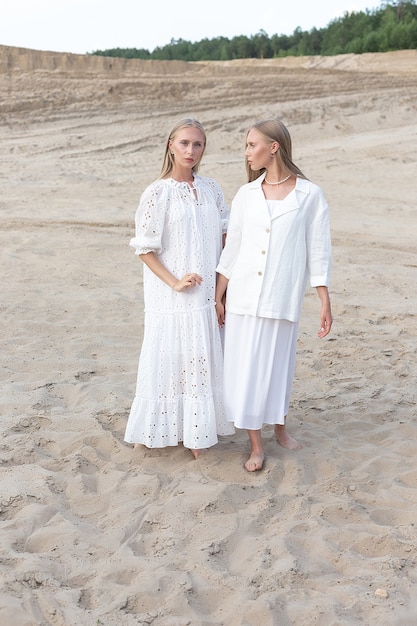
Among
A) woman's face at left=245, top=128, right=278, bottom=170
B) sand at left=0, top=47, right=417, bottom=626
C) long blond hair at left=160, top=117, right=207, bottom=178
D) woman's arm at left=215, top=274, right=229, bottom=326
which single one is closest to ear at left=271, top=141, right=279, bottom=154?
woman's face at left=245, top=128, right=278, bottom=170

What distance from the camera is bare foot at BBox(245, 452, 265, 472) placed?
3.86m

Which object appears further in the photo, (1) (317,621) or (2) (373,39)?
(2) (373,39)

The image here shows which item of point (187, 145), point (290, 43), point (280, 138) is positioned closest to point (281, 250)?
point (280, 138)

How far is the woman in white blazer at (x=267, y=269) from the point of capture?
3582 millimetres

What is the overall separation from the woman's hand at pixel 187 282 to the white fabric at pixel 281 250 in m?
0.19

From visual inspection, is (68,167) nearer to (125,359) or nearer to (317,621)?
(125,359)

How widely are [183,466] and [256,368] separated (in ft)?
2.18

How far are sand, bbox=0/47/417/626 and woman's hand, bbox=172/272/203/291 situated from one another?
3.07 ft

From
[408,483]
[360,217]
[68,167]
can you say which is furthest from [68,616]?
[68,167]

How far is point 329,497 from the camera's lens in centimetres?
367

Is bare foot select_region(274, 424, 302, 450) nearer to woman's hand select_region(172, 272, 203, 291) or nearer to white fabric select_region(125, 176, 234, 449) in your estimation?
white fabric select_region(125, 176, 234, 449)

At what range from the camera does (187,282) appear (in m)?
3.66

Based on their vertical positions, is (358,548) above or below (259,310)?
below

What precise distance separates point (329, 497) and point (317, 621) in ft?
3.06
